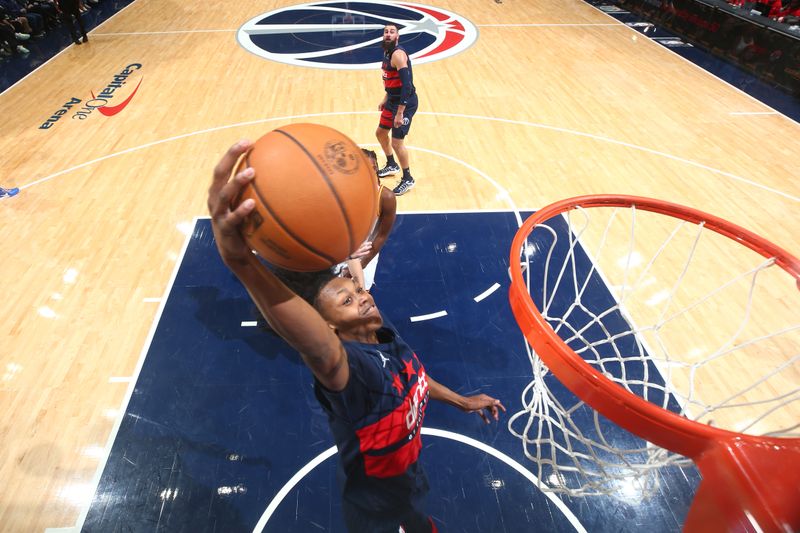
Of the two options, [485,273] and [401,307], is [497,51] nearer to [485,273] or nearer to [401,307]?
A: [485,273]

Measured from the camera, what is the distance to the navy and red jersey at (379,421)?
1570mm

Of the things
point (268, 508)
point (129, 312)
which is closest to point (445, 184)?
point (129, 312)

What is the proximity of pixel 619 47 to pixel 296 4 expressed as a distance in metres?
7.81

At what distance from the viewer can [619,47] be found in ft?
33.2

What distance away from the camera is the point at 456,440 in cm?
323

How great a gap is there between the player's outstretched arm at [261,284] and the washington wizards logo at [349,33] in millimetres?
8409

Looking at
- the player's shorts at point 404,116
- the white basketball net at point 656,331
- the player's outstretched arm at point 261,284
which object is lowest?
the white basketball net at point 656,331

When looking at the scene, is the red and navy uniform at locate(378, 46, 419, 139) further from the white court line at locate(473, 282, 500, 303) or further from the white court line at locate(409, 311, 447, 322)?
the white court line at locate(409, 311, 447, 322)

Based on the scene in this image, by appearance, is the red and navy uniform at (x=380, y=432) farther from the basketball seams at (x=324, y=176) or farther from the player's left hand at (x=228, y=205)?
the player's left hand at (x=228, y=205)

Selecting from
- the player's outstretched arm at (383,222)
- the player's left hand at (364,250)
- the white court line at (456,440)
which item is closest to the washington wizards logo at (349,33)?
the player's outstretched arm at (383,222)

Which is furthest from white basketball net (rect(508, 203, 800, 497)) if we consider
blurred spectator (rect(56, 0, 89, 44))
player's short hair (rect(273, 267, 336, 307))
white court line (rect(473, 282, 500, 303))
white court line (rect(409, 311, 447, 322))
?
blurred spectator (rect(56, 0, 89, 44))

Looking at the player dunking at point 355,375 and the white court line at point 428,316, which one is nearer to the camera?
the player dunking at point 355,375

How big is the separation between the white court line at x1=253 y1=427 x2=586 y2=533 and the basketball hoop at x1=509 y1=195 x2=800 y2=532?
0.13 meters

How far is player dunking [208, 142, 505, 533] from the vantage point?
1.16 meters
